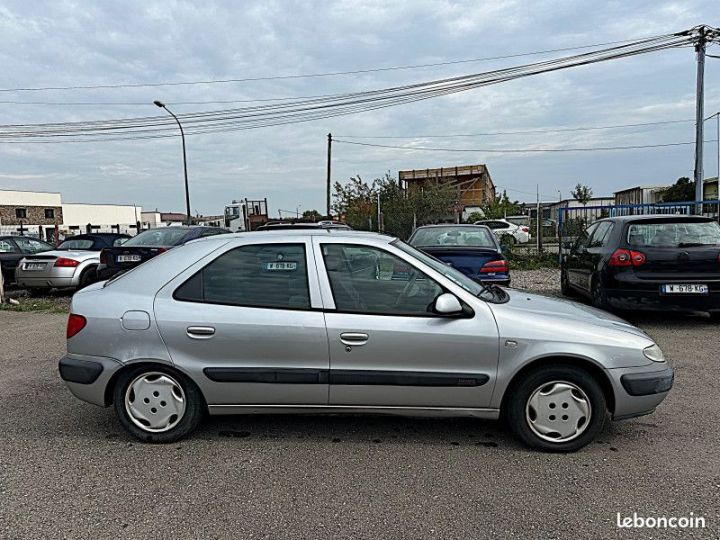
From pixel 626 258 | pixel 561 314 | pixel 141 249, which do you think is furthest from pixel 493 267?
pixel 141 249

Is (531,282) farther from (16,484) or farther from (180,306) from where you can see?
(16,484)

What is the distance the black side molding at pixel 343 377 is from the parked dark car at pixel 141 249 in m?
5.93

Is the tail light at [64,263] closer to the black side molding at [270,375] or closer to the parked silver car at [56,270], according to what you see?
the parked silver car at [56,270]

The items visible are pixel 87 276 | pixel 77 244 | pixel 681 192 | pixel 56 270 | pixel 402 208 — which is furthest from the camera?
pixel 681 192

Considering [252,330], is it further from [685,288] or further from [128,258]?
[128,258]

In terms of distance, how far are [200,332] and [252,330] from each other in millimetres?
354

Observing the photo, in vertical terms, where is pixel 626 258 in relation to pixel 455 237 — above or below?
below

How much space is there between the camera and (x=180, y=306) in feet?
11.3

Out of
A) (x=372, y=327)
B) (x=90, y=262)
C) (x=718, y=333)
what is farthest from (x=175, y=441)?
(x=90, y=262)

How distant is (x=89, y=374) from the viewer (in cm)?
351

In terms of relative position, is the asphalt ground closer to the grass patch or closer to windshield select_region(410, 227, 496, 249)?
windshield select_region(410, 227, 496, 249)

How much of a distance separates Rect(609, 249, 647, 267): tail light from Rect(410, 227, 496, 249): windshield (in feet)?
6.31

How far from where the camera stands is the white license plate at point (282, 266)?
11.5 ft

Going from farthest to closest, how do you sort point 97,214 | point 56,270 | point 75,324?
point 97,214 < point 56,270 < point 75,324
